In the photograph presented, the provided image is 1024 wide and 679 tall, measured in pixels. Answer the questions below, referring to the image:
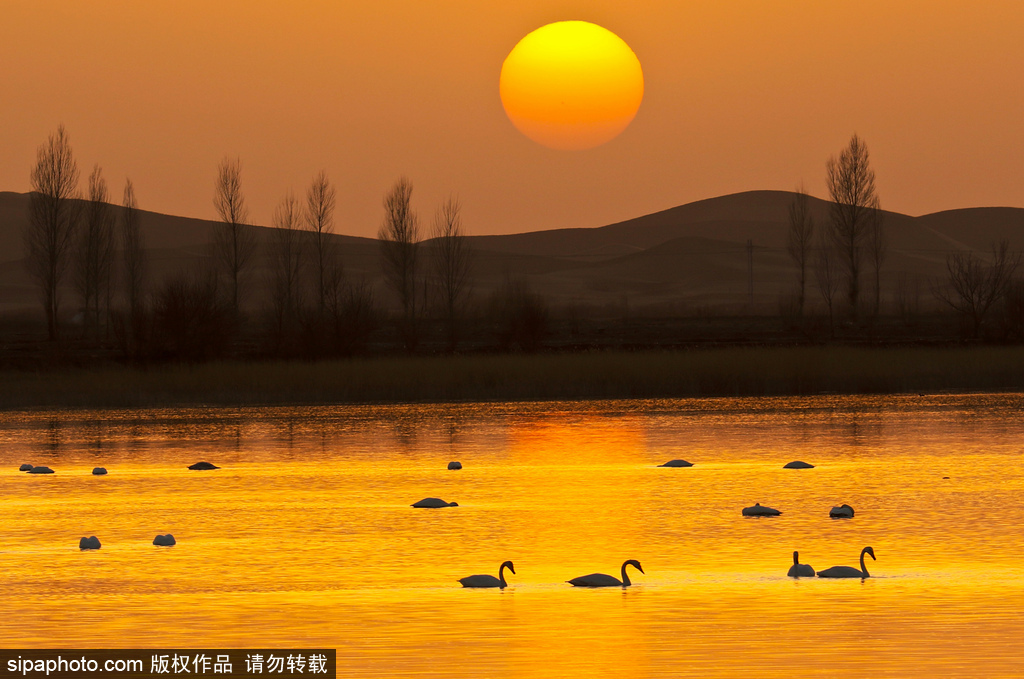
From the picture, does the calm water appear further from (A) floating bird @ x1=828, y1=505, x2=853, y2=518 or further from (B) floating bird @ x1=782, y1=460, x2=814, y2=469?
(B) floating bird @ x1=782, y1=460, x2=814, y2=469

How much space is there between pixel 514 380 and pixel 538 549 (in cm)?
3347

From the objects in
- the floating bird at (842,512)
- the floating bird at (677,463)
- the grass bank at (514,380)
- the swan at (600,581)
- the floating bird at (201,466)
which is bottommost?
the swan at (600,581)

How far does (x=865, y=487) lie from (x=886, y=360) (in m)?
32.0

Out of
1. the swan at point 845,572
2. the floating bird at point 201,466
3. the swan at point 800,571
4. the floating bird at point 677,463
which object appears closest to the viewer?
the swan at point 845,572

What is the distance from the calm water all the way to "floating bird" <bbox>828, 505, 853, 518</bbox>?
254mm

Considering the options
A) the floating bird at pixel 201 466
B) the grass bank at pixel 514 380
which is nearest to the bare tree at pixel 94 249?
the grass bank at pixel 514 380

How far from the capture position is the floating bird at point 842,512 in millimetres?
20797

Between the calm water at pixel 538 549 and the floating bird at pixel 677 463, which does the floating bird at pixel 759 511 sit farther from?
the floating bird at pixel 677 463

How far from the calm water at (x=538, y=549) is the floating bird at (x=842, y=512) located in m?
0.25

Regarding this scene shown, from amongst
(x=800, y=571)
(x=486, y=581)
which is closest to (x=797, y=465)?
(x=800, y=571)

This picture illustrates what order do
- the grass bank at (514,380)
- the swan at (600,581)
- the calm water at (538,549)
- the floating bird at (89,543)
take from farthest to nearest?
the grass bank at (514,380)
the floating bird at (89,543)
the swan at (600,581)
the calm water at (538,549)

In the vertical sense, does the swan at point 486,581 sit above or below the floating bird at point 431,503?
below

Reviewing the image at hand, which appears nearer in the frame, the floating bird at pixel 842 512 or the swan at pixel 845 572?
the swan at pixel 845 572

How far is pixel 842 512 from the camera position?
2088cm
